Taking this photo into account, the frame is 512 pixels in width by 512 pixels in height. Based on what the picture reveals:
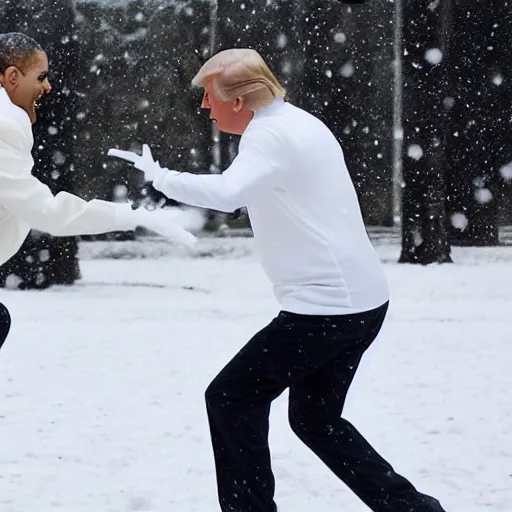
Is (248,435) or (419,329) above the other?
(248,435)

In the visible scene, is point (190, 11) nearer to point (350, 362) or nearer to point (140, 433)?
point (140, 433)

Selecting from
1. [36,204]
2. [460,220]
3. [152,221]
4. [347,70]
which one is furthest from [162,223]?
[347,70]

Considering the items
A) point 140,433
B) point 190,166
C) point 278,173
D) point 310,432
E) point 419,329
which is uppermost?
point 278,173

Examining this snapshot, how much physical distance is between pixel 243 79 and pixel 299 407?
1.00 meters

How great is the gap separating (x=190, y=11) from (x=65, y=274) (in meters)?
10.2

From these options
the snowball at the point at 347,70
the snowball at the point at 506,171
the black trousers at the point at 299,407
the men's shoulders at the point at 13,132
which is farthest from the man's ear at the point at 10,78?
the snowball at the point at 347,70

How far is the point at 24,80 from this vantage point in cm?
358

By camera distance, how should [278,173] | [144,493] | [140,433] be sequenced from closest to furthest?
[278,173], [144,493], [140,433]

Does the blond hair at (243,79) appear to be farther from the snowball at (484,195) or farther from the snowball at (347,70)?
the snowball at (347,70)

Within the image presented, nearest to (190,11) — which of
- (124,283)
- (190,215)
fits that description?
(124,283)

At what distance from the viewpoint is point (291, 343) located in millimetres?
3217

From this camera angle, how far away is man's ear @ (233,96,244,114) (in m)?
3.29

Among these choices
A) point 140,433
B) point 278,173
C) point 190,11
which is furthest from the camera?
point 190,11

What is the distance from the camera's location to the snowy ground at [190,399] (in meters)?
4.45
